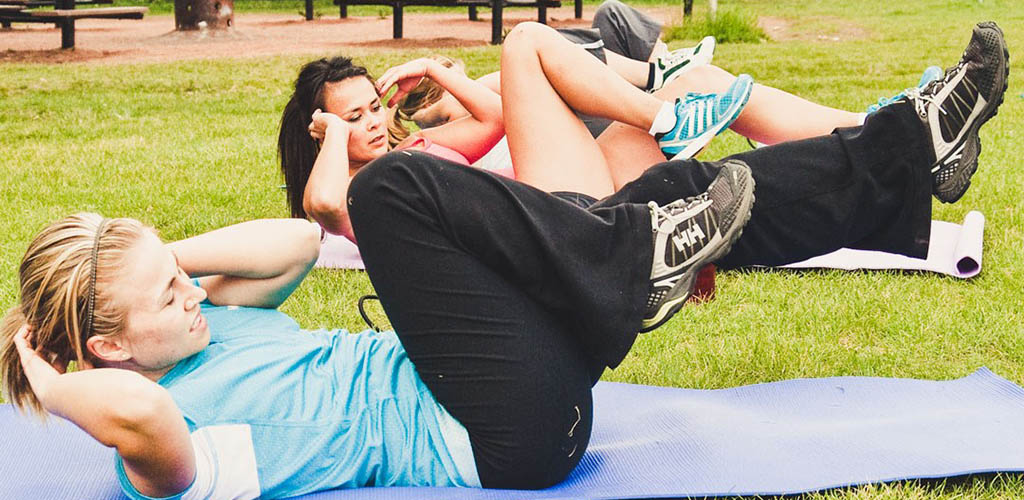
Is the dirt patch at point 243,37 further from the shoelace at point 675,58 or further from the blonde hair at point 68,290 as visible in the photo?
the blonde hair at point 68,290

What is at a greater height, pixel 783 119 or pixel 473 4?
pixel 473 4

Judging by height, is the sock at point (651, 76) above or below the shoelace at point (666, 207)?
above

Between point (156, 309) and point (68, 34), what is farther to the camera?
point (68, 34)

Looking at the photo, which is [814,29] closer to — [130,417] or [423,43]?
[423,43]

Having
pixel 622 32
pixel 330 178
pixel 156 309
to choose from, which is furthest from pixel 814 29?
pixel 156 309

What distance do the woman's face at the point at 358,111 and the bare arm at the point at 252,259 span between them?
3.94 ft

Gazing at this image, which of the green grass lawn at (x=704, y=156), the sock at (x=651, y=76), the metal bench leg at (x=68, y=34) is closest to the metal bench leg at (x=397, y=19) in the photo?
the green grass lawn at (x=704, y=156)

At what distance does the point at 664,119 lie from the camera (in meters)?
3.22

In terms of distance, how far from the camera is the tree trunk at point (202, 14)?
14.1m

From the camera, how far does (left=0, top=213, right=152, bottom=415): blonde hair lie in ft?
6.68

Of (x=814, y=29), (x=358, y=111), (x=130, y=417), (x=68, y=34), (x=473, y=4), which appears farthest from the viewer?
(x=814, y=29)

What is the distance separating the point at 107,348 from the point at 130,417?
0.31 metres

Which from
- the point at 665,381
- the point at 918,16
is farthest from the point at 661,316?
the point at 918,16

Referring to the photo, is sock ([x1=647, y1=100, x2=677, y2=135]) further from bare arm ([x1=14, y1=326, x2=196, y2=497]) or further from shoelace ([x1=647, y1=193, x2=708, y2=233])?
bare arm ([x1=14, y1=326, x2=196, y2=497])
